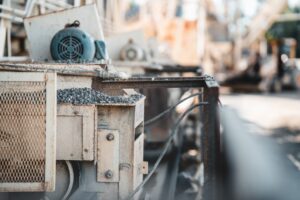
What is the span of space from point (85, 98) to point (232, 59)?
76.1 ft

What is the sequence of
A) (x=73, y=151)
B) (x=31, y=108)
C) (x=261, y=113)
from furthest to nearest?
(x=261, y=113) < (x=73, y=151) < (x=31, y=108)

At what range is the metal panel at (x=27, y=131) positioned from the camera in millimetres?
2918

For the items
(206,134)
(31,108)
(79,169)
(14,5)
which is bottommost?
(79,169)

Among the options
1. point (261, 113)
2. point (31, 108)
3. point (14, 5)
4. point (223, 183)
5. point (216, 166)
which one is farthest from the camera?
point (261, 113)

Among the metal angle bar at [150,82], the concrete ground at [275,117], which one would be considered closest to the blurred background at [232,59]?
the concrete ground at [275,117]

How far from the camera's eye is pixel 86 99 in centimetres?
322

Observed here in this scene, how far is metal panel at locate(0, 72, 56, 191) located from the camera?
292 centimetres

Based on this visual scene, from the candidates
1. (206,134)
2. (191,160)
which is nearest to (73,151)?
(206,134)

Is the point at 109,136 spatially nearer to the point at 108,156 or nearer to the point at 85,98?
the point at 108,156

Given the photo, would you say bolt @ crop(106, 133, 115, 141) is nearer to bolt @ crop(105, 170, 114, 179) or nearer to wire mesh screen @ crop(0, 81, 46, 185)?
bolt @ crop(105, 170, 114, 179)

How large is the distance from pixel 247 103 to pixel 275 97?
10.6ft

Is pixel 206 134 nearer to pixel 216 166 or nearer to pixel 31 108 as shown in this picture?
pixel 216 166

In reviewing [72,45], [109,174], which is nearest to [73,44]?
[72,45]

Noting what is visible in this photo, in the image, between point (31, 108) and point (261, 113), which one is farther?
point (261, 113)
